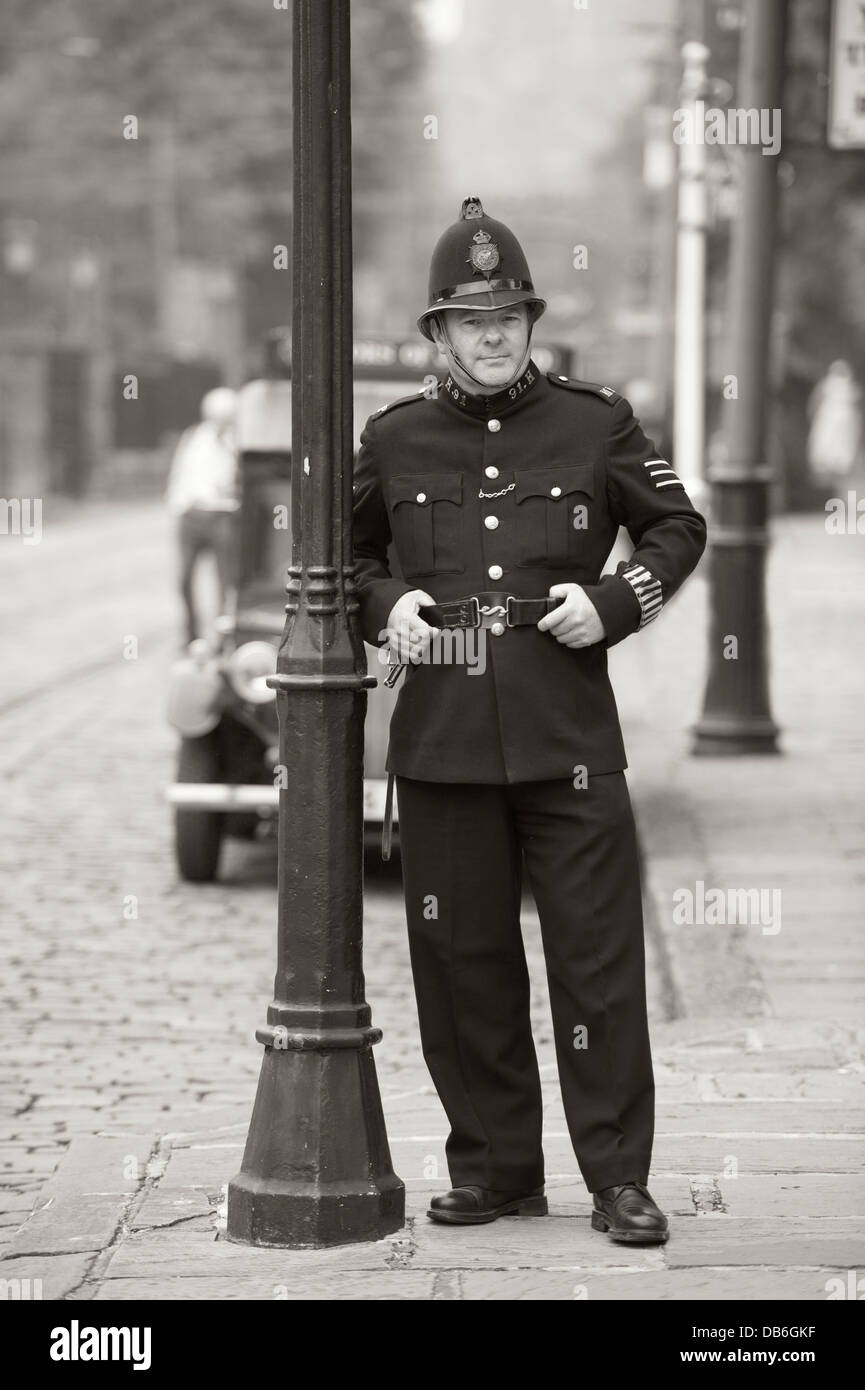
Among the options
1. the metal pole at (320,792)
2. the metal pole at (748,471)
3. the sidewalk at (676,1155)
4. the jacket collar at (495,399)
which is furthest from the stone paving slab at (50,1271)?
the metal pole at (748,471)

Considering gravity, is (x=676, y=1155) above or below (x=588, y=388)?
below

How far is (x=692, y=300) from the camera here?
17984mm

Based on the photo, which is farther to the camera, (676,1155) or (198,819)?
(198,819)

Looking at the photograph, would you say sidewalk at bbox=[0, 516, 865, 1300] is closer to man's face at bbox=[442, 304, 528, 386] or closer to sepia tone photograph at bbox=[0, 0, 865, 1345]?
sepia tone photograph at bbox=[0, 0, 865, 1345]

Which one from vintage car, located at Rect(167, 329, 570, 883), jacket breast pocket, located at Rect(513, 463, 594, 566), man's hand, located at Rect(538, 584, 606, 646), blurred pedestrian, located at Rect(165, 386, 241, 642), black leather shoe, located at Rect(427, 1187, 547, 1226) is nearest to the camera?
man's hand, located at Rect(538, 584, 606, 646)

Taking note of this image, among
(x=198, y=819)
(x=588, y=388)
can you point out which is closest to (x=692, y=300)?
(x=198, y=819)

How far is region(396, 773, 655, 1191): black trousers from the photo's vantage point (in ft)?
15.1

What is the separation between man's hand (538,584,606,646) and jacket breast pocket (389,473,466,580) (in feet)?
0.73

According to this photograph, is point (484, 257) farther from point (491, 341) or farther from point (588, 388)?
point (588, 388)

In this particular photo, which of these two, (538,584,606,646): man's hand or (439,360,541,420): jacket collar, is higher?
(439,360,541,420): jacket collar

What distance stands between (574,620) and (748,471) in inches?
310

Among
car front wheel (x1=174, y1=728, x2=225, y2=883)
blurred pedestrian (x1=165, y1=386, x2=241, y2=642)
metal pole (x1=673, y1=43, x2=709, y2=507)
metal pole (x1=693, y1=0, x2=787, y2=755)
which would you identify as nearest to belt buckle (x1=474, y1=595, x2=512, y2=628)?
car front wheel (x1=174, y1=728, x2=225, y2=883)

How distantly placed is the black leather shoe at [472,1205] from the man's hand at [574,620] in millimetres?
1111
